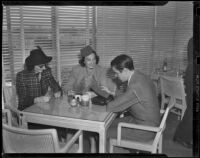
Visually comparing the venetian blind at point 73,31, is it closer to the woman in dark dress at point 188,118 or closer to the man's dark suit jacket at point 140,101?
the man's dark suit jacket at point 140,101

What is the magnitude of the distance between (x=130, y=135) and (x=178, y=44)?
0.78 metres

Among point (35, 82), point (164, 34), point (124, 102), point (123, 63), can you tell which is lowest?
point (124, 102)

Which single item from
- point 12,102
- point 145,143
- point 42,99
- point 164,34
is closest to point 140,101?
point 145,143

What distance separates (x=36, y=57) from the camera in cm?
171

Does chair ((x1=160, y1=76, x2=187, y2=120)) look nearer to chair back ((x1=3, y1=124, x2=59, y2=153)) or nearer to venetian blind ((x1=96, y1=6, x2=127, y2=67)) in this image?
venetian blind ((x1=96, y1=6, x2=127, y2=67))

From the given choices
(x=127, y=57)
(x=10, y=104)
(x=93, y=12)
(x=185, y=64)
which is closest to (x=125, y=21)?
(x=93, y=12)

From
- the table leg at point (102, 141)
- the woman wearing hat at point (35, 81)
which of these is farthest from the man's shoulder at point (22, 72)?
the table leg at point (102, 141)

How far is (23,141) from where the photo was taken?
4.00ft

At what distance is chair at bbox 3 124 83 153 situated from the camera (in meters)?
1.15

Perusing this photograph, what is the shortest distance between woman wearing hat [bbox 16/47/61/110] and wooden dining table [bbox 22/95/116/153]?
15cm

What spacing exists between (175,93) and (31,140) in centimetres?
119

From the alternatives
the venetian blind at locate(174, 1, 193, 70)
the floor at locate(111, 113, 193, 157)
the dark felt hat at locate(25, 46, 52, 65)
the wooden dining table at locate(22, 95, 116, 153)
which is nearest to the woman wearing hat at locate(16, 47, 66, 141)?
the dark felt hat at locate(25, 46, 52, 65)

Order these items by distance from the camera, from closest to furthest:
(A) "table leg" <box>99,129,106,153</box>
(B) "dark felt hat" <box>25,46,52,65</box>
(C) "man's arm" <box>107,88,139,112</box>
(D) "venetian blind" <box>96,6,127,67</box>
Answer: (A) "table leg" <box>99,129,106,153</box> → (C) "man's arm" <box>107,88,139,112</box> → (B) "dark felt hat" <box>25,46,52,65</box> → (D) "venetian blind" <box>96,6,127,67</box>

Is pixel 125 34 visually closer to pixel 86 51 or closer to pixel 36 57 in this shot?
pixel 86 51
